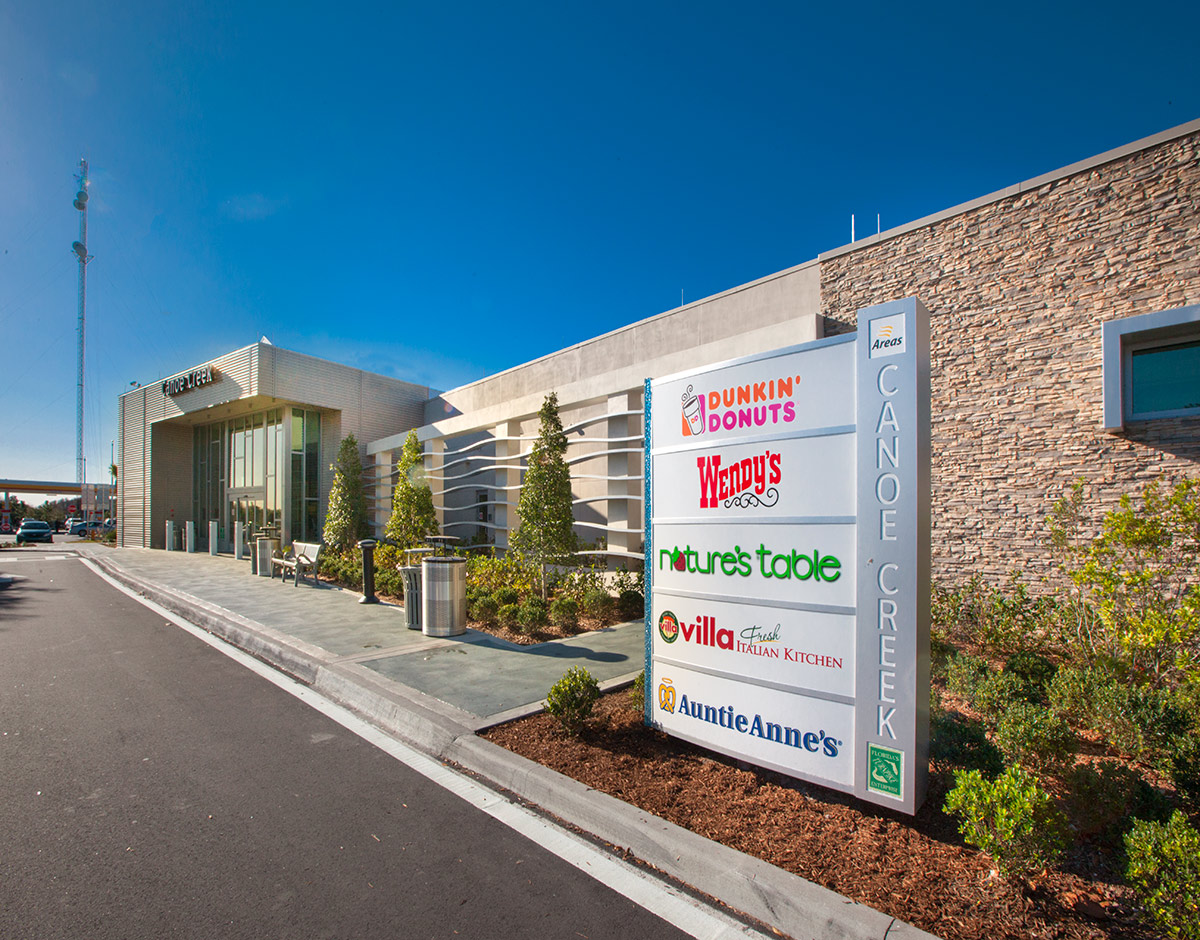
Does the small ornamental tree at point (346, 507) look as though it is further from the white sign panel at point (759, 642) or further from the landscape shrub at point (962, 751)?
the landscape shrub at point (962, 751)

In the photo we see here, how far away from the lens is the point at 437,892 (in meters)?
2.93

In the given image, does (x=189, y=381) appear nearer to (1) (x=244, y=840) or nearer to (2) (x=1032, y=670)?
(1) (x=244, y=840)

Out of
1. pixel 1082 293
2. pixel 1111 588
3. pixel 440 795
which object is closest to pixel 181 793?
pixel 440 795

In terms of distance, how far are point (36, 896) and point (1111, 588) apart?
7813 millimetres

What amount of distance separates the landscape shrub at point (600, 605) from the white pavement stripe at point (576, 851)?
4301 mm

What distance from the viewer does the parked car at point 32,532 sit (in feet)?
120

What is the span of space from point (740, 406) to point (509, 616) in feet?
19.1

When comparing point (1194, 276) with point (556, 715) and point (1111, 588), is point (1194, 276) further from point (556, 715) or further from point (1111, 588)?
point (556, 715)

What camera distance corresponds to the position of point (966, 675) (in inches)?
201

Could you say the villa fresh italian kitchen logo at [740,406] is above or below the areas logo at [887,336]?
below

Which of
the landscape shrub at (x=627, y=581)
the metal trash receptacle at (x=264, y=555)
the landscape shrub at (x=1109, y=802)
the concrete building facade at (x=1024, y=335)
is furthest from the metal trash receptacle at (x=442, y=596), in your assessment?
the metal trash receptacle at (x=264, y=555)

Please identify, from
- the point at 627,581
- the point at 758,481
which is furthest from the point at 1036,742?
the point at 627,581

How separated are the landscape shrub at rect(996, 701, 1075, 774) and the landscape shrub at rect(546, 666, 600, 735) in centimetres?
272

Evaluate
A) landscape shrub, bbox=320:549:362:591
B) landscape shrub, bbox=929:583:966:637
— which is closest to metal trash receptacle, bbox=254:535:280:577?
landscape shrub, bbox=320:549:362:591
